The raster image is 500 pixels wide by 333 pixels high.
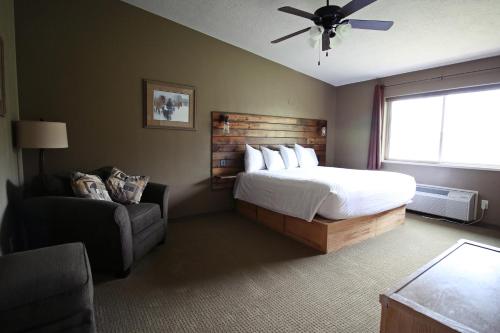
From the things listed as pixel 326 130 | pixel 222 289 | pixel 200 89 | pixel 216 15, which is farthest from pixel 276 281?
pixel 326 130

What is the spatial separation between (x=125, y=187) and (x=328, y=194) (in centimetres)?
208

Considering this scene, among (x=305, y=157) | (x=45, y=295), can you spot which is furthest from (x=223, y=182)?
(x=45, y=295)

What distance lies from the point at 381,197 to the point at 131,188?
9.23 ft

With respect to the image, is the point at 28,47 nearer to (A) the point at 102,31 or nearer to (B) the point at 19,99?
(B) the point at 19,99

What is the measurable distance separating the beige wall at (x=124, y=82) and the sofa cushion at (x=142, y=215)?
38.7 inches

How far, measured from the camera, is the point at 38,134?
2.24 metres

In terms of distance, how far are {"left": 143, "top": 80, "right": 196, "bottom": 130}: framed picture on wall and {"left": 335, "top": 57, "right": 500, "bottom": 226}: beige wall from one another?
3.31m

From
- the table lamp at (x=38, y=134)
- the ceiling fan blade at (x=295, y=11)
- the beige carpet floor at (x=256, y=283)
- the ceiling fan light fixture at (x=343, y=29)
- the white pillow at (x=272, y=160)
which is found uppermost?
the ceiling fan blade at (x=295, y=11)

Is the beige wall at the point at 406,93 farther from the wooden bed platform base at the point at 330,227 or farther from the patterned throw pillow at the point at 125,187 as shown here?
the patterned throw pillow at the point at 125,187

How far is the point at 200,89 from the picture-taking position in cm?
363

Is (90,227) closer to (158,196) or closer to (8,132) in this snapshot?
(158,196)

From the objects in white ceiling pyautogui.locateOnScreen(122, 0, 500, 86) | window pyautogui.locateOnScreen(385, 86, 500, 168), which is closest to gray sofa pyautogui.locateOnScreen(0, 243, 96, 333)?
white ceiling pyautogui.locateOnScreen(122, 0, 500, 86)

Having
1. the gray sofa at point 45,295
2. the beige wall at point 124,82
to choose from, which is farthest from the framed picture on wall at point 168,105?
Result: the gray sofa at point 45,295

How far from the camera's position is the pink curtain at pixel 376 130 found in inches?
179
